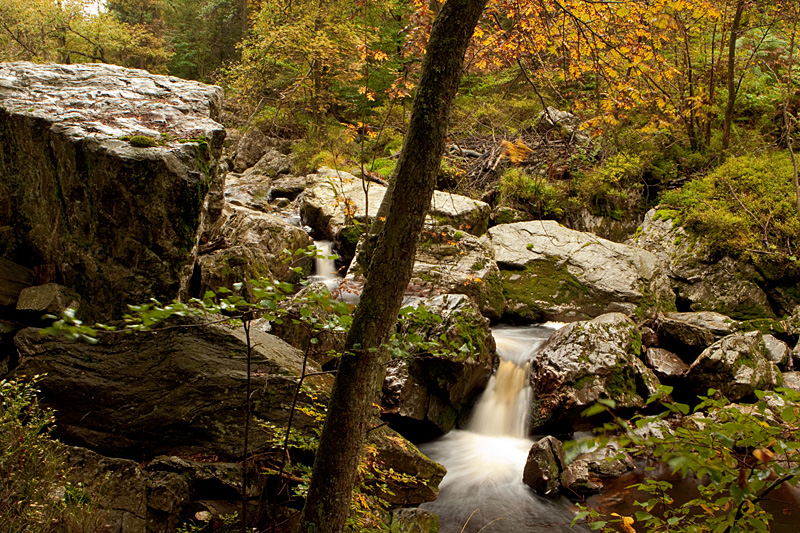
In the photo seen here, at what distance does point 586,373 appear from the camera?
231 inches

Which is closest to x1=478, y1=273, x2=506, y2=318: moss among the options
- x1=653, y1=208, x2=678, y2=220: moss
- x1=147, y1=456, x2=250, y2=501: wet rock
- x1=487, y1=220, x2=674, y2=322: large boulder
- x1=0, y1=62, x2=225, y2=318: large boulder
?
x1=487, y1=220, x2=674, y2=322: large boulder

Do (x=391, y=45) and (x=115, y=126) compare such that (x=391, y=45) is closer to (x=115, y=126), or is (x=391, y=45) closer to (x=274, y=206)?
(x=274, y=206)

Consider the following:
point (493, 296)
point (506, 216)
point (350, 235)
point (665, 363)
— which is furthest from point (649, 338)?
point (350, 235)

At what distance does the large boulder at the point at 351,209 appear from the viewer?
358 inches

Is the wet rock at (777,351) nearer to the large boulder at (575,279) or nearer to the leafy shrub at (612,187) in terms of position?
the large boulder at (575,279)

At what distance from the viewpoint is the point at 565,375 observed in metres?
5.93

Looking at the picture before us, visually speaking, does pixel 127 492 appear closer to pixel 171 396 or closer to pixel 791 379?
pixel 171 396

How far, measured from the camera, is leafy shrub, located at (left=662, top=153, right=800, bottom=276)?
26.1 feet

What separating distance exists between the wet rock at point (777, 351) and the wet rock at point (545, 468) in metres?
3.86

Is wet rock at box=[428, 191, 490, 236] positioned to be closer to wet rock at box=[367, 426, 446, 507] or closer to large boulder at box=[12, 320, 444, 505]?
wet rock at box=[367, 426, 446, 507]

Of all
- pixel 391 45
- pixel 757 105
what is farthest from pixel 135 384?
pixel 391 45

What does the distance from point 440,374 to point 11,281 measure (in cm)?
457

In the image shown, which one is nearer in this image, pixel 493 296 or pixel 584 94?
pixel 493 296

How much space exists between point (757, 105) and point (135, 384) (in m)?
13.3
